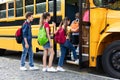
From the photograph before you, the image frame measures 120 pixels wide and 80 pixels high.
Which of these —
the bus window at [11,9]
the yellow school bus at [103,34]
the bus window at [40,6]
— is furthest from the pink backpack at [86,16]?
the bus window at [11,9]

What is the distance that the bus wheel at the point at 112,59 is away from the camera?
7195 mm

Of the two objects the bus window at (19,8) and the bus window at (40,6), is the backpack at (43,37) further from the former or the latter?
the bus window at (19,8)

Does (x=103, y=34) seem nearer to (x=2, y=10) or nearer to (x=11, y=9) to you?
(x=11, y=9)

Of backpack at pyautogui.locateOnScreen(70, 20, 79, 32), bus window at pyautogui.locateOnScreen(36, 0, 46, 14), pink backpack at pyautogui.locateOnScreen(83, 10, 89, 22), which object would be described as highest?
bus window at pyautogui.locateOnScreen(36, 0, 46, 14)

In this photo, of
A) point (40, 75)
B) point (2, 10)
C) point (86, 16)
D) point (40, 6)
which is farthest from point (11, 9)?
point (86, 16)

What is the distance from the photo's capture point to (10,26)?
1094cm

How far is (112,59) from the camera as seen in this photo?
7312mm

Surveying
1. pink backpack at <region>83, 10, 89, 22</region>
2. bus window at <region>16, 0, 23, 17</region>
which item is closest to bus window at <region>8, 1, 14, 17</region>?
bus window at <region>16, 0, 23, 17</region>

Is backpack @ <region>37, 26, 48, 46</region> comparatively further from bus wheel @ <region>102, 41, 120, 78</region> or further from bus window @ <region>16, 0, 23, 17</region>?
bus window @ <region>16, 0, 23, 17</region>

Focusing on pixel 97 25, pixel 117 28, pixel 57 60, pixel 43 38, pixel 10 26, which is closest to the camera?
pixel 117 28

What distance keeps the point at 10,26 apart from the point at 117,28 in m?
4.73

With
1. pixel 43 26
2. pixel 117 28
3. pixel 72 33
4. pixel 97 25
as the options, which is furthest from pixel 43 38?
pixel 117 28

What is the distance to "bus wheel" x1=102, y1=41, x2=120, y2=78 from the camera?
23.6 feet

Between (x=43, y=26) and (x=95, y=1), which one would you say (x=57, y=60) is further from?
(x=95, y=1)
